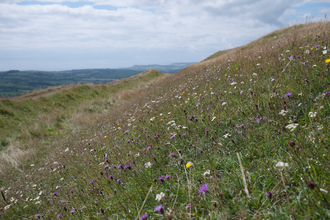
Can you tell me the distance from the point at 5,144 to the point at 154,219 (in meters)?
12.3

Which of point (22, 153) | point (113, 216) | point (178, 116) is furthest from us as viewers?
point (22, 153)

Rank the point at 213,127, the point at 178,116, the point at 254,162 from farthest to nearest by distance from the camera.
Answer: the point at 178,116 → the point at 213,127 → the point at 254,162

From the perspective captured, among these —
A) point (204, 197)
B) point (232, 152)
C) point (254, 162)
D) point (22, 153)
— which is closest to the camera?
point (204, 197)

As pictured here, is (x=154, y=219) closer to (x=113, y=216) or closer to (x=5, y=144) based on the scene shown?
(x=113, y=216)

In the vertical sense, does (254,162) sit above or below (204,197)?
above

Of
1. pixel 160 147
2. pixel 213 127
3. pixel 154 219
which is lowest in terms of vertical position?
pixel 154 219

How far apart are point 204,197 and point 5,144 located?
12860 millimetres

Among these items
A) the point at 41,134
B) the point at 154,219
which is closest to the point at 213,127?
the point at 154,219

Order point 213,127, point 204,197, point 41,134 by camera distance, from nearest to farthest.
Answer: point 204,197 < point 213,127 < point 41,134

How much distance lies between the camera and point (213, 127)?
Answer: 3.14m

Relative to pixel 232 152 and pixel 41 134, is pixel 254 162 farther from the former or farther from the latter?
pixel 41 134

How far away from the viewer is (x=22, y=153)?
8.61m

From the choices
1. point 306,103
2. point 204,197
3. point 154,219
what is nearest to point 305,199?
point 204,197

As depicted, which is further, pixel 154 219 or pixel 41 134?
pixel 41 134
